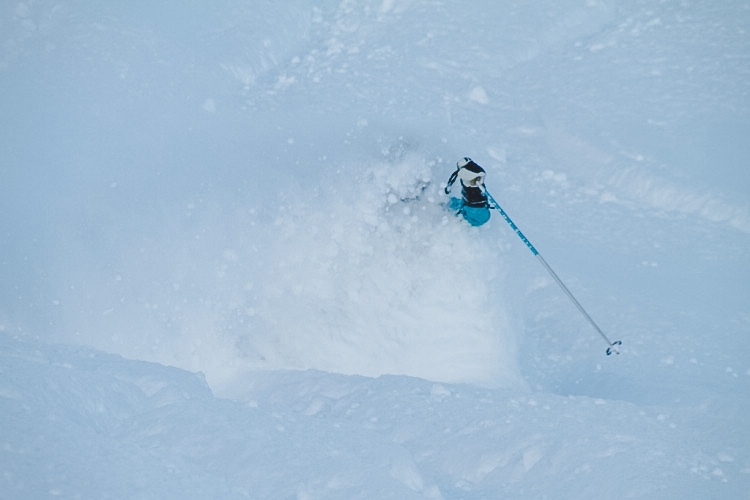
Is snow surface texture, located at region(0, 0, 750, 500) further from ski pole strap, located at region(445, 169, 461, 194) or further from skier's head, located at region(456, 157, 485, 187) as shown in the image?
skier's head, located at region(456, 157, 485, 187)

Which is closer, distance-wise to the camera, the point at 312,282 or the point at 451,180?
the point at 451,180

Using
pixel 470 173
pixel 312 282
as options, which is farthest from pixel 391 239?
pixel 470 173

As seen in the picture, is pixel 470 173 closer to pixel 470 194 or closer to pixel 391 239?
pixel 470 194

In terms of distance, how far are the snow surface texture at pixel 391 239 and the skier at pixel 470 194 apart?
0.11 meters

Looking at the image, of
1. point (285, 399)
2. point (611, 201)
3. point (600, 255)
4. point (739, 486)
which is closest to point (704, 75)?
point (611, 201)

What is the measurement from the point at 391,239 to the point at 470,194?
605 millimetres

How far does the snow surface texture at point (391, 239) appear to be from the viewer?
239 cm

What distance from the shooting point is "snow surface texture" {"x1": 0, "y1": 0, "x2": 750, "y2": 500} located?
2.39 meters

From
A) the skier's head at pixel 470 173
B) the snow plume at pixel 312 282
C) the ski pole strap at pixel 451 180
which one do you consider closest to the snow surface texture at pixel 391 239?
the snow plume at pixel 312 282

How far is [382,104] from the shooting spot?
13.0 ft

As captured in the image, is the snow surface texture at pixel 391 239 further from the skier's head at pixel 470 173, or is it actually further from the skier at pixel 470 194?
the skier's head at pixel 470 173

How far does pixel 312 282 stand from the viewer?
3.55m

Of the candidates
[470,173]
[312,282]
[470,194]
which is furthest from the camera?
[312,282]

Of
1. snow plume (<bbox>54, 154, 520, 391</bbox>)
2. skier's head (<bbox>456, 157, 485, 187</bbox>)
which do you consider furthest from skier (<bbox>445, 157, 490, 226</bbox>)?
snow plume (<bbox>54, 154, 520, 391</bbox>)
